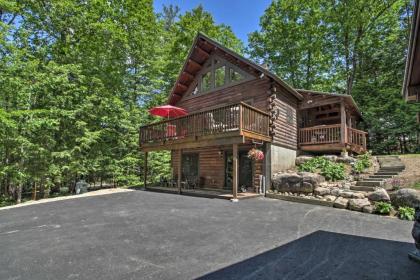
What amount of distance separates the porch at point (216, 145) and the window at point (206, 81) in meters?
3.38

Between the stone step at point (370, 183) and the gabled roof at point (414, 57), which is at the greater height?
the gabled roof at point (414, 57)

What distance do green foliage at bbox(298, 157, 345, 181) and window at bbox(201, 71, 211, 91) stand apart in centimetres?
660

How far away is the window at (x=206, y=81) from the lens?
13058 millimetres

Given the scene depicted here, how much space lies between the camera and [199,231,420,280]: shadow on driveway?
9.55ft

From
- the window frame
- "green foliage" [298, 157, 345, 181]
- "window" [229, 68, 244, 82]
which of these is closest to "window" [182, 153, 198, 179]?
the window frame

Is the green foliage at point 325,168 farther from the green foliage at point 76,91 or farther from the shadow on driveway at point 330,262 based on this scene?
the green foliage at point 76,91

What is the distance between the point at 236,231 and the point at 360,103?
19172 mm

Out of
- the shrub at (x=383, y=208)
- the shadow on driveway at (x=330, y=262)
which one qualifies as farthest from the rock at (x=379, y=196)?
the shadow on driveway at (x=330, y=262)

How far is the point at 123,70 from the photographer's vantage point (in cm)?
1658

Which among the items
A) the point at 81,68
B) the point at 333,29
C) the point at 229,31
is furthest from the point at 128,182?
the point at 333,29

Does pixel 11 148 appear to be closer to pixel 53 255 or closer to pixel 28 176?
pixel 28 176

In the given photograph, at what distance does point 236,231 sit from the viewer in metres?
4.79

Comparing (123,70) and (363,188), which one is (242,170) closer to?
(363,188)

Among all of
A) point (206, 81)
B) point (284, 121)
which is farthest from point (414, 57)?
point (206, 81)
